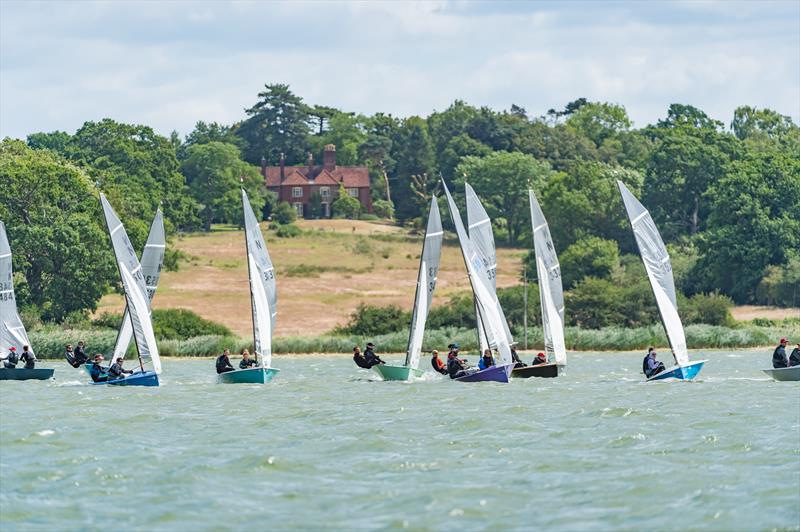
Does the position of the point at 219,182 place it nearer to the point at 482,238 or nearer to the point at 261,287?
the point at 261,287

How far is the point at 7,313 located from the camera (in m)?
52.6

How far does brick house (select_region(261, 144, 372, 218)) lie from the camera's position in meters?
150

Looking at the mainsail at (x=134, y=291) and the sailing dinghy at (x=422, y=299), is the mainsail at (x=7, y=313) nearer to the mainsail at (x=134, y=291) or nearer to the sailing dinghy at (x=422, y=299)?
the mainsail at (x=134, y=291)

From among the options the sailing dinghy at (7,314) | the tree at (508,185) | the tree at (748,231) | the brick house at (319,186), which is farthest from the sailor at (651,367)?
the brick house at (319,186)

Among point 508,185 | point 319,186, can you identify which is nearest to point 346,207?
point 319,186

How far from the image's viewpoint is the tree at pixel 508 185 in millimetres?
123875

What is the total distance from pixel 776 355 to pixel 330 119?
128 meters

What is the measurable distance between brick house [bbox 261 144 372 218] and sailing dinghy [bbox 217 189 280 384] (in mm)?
101499

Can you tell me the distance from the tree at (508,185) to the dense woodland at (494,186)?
0.56ft

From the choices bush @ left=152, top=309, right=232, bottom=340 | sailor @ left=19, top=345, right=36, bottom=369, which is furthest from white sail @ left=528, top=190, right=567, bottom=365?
bush @ left=152, top=309, right=232, bottom=340

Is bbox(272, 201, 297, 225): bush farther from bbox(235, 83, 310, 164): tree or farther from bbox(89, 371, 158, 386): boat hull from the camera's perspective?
bbox(89, 371, 158, 386): boat hull

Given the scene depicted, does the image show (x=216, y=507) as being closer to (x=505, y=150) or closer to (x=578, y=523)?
(x=578, y=523)

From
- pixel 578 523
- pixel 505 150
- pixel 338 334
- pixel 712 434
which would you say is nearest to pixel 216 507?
pixel 578 523

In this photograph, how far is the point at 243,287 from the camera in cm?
10075
